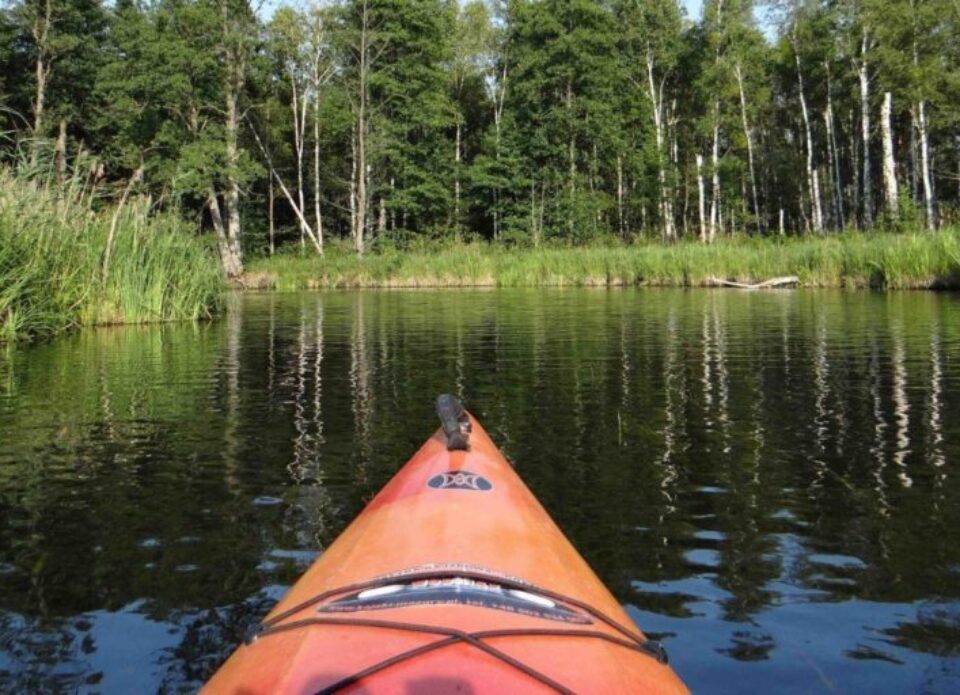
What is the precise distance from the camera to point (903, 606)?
3332 millimetres

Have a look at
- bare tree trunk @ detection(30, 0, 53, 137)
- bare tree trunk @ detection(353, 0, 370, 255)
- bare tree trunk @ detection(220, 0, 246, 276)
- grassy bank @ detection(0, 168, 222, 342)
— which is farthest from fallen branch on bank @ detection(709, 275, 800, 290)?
bare tree trunk @ detection(30, 0, 53, 137)

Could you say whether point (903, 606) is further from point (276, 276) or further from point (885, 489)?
point (276, 276)

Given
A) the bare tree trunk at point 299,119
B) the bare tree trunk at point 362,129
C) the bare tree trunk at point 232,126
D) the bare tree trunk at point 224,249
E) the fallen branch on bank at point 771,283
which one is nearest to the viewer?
the fallen branch on bank at point 771,283

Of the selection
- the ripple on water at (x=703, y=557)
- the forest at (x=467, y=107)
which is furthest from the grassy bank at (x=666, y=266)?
the ripple on water at (x=703, y=557)

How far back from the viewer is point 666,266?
2459 cm

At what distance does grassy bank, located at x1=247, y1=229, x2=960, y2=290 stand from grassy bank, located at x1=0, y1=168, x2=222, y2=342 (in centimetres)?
1306

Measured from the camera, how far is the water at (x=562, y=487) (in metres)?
3.10

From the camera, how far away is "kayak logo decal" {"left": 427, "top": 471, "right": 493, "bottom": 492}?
315 cm

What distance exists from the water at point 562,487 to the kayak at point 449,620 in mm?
715

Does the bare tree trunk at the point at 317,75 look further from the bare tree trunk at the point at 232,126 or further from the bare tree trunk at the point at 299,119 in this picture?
the bare tree trunk at the point at 232,126

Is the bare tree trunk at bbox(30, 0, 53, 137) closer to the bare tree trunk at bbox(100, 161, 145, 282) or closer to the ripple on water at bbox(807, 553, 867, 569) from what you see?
the bare tree trunk at bbox(100, 161, 145, 282)

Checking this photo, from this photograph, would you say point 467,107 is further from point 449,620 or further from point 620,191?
point 449,620

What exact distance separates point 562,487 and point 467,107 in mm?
43513

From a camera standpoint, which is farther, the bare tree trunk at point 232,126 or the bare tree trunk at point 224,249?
the bare tree trunk at point 232,126
